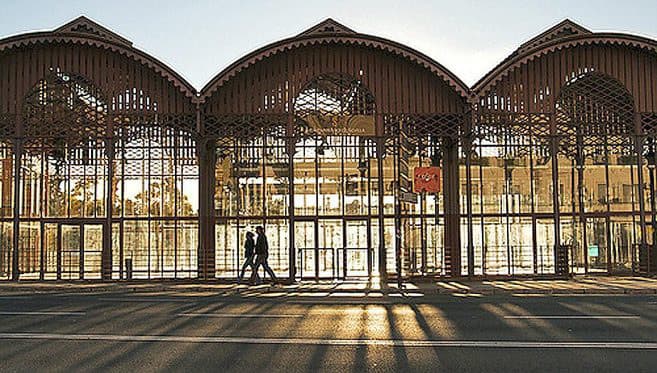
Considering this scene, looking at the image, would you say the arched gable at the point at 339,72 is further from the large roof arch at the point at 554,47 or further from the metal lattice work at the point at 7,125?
the metal lattice work at the point at 7,125

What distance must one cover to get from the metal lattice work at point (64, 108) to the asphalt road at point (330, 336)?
9198 millimetres

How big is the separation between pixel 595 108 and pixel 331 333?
1744 cm

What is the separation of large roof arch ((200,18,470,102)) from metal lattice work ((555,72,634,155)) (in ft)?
12.3

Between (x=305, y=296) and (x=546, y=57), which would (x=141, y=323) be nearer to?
(x=305, y=296)

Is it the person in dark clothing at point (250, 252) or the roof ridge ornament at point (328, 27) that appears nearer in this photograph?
the person in dark clothing at point (250, 252)

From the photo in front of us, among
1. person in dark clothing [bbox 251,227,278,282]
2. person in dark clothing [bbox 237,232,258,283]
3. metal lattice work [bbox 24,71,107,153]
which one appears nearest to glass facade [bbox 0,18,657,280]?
metal lattice work [bbox 24,71,107,153]

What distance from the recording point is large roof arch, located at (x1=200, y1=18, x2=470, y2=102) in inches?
991

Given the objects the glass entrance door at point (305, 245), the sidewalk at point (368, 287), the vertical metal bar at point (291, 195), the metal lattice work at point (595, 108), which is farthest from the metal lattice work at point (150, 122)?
the metal lattice work at point (595, 108)

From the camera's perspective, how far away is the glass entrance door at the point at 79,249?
27.4 metres

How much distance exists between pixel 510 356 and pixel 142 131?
18974 mm

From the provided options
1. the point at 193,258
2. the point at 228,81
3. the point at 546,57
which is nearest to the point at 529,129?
the point at 546,57

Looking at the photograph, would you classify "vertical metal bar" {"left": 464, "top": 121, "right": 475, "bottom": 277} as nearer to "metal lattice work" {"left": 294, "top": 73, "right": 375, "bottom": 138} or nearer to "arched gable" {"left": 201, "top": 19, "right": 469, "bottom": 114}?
"arched gable" {"left": 201, "top": 19, "right": 469, "bottom": 114}

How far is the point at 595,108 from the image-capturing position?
26.9 meters

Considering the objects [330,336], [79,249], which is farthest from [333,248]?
[330,336]
